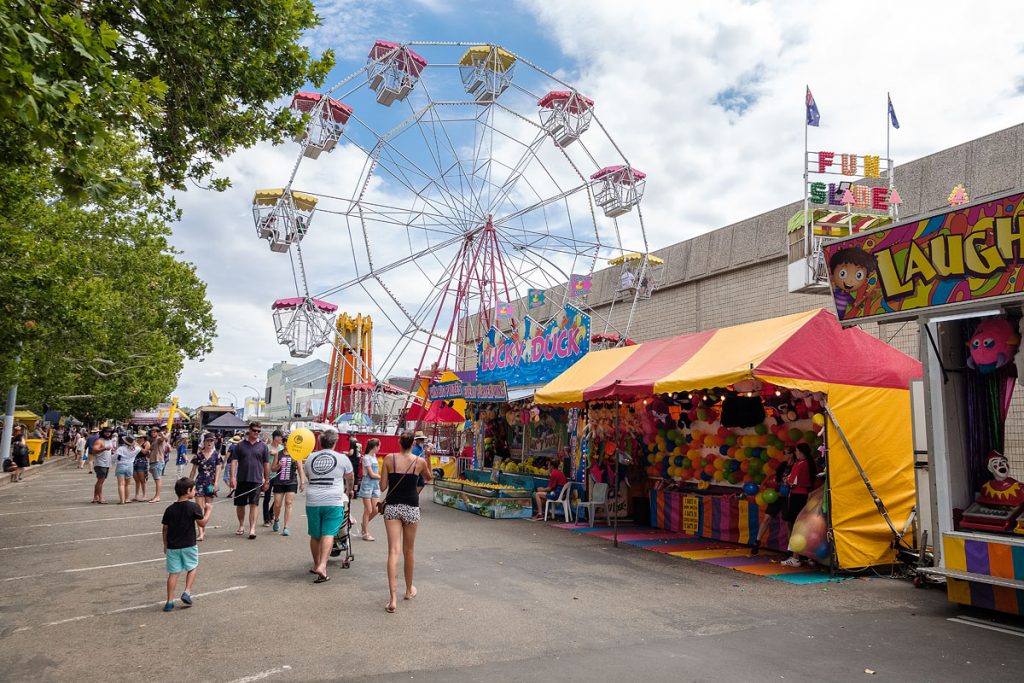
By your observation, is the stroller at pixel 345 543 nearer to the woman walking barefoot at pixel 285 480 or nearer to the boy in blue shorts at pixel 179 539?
the woman walking barefoot at pixel 285 480

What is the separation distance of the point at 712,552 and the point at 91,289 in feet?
42.2

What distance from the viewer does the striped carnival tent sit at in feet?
27.0

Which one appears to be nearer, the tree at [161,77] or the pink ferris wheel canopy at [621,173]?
the tree at [161,77]

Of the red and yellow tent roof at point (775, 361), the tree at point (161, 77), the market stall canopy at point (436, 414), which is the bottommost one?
the market stall canopy at point (436, 414)

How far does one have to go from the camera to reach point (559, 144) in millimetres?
19109

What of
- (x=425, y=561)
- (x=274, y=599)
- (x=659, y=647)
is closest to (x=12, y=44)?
(x=274, y=599)

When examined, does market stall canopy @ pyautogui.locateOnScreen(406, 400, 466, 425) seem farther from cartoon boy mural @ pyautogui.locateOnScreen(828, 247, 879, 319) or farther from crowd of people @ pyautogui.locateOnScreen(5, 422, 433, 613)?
cartoon boy mural @ pyautogui.locateOnScreen(828, 247, 879, 319)

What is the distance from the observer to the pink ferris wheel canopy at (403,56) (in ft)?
55.5

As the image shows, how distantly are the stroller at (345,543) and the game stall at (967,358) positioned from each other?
20.1 feet

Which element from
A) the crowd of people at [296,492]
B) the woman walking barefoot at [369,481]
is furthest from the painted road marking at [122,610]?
the woman walking barefoot at [369,481]

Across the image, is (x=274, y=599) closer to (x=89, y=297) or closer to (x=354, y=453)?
(x=354, y=453)

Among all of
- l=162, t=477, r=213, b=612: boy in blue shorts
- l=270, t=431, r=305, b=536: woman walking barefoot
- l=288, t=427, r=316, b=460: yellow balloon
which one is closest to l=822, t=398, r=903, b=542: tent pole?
l=288, t=427, r=316, b=460: yellow balloon

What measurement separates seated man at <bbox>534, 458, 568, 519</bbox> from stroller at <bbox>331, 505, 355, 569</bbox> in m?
5.16

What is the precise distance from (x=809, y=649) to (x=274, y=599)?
4.75 m
